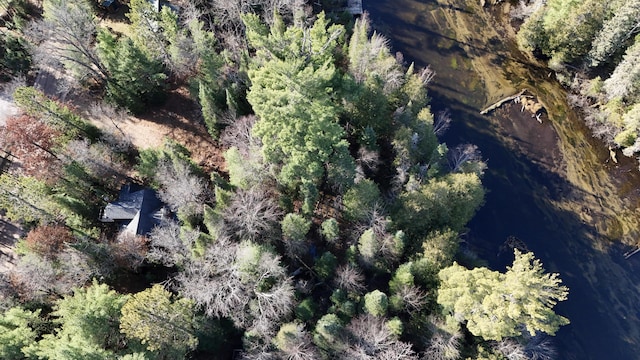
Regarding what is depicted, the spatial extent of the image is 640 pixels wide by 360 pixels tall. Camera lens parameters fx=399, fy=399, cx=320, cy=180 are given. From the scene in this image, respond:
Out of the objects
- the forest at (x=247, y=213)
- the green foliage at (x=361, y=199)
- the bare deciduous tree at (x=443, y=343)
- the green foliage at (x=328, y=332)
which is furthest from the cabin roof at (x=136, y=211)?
the bare deciduous tree at (x=443, y=343)

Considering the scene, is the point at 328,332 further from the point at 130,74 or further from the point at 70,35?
the point at 70,35

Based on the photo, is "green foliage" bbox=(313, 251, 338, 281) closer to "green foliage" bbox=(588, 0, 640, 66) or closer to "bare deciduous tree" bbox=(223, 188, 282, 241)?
"bare deciduous tree" bbox=(223, 188, 282, 241)

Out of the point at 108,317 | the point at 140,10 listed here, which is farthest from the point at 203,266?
the point at 140,10

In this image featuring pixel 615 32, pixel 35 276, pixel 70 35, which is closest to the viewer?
pixel 35 276

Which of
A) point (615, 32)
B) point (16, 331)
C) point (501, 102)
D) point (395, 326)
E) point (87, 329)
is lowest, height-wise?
point (16, 331)

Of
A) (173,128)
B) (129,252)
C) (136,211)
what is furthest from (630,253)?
(173,128)

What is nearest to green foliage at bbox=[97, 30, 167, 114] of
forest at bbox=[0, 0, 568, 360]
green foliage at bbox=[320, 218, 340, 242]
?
forest at bbox=[0, 0, 568, 360]

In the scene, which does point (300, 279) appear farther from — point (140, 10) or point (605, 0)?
point (605, 0)
